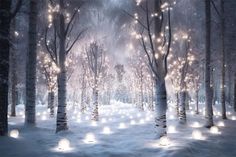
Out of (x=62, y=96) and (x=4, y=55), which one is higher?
(x=4, y=55)

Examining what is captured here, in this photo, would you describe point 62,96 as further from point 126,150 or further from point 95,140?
point 126,150

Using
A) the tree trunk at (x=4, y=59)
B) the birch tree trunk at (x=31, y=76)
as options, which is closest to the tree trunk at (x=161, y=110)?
the tree trunk at (x=4, y=59)

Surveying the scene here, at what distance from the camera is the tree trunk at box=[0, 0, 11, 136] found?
1084 cm

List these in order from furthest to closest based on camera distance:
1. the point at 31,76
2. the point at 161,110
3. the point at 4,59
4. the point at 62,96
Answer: the point at 31,76, the point at 62,96, the point at 161,110, the point at 4,59

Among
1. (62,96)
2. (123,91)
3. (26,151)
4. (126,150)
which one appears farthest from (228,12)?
(123,91)

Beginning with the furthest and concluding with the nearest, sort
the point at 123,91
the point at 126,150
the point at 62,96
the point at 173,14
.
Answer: the point at 123,91 < the point at 173,14 < the point at 62,96 < the point at 126,150

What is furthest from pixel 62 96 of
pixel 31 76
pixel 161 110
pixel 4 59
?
pixel 4 59

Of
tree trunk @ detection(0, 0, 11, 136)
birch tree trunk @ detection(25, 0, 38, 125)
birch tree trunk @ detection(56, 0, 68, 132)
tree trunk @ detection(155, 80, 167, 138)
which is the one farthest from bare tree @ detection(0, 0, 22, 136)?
tree trunk @ detection(155, 80, 167, 138)

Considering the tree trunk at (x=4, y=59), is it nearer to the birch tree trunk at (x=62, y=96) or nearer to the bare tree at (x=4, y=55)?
the bare tree at (x=4, y=55)

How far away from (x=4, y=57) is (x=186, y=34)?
46.4 ft

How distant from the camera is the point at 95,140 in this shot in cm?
1364

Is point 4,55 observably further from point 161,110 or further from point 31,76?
point 161,110

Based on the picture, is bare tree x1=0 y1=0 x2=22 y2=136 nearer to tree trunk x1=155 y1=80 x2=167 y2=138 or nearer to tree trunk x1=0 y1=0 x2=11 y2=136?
tree trunk x1=0 y1=0 x2=11 y2=136

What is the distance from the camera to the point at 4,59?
Answer: 35.7 ft
